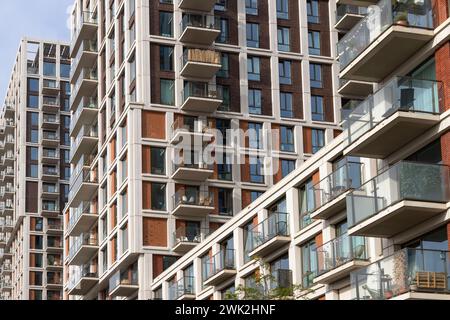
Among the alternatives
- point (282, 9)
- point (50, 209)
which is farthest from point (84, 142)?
point (50, 209)

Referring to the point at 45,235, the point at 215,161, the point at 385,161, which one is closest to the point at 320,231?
the point at 385,161

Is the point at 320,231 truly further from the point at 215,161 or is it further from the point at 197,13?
the point at 197,13

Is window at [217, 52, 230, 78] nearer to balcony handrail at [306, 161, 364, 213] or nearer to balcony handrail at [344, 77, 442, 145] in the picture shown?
balcony handrail at [306, 161, 364, 213]

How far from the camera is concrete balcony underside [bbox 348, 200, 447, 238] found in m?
30.6

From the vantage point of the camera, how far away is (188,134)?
6794 cm

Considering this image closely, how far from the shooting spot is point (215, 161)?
6862 cm

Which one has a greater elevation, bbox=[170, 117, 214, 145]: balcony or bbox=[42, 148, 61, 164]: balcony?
bbox=[42, 148, 61, 164]: balcony

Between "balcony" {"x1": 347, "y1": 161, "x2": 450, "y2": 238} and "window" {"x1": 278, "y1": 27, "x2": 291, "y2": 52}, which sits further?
"window" {"x1": 278, "y1": 27, "x2": 291, "y2": 52}

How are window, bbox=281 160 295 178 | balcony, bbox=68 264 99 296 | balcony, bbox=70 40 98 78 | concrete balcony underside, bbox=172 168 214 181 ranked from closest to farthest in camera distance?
concrete balcony underside, bbox=172 168 214 181, window, bbox=281 160 295 178, balcony, bbox=68 264 99 296, balcony, bbox=70 40 98 78

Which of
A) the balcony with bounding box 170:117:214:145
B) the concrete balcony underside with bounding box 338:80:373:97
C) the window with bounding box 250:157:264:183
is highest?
the concrete balcony underside with bounding box 338:80:373:97

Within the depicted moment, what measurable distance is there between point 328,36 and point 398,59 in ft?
141

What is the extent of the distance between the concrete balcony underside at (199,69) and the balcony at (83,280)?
18.2m

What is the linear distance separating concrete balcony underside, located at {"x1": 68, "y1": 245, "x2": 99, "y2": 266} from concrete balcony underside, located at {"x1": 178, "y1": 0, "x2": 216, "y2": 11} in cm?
2039

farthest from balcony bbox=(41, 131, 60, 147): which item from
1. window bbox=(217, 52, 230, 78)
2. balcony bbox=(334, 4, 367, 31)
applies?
balcony bbox=(334, 4, 367, 31)
